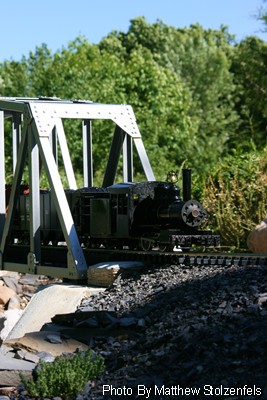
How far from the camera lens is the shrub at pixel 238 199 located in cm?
1780

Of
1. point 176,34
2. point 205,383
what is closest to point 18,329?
point 205,383

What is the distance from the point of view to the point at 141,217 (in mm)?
13461

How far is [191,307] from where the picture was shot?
32.7 ft

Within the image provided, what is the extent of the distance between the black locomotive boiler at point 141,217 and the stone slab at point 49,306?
1479 millimetres

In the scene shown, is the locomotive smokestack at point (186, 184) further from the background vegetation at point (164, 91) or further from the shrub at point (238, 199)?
the background vegetation at point (164, 91)

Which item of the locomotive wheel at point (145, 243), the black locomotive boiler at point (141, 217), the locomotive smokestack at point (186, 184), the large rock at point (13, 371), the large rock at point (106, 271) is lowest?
the large rock at point (13, 371)

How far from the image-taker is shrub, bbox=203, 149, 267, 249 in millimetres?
17797

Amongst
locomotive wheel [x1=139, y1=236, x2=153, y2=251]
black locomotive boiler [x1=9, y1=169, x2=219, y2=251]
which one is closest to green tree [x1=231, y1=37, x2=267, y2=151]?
black locomotive boiler [x1=9, y1=169, x2=219, y2=251]

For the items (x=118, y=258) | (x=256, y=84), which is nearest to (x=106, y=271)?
(x=118, y=258)

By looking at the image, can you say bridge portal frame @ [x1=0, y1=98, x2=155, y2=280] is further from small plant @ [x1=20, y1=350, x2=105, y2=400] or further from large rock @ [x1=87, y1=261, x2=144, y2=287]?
small plant @ [x1=20, y1=350, x2=105, y2=400]

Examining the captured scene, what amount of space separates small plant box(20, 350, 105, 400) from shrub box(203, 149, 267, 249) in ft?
29.8

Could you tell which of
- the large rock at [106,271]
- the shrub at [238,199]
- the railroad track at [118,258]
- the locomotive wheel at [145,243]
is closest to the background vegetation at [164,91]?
the shrub at [238,199]

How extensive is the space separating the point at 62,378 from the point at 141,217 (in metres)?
5.10

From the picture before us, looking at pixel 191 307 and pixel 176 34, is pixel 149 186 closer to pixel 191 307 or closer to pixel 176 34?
pixel 191 307
